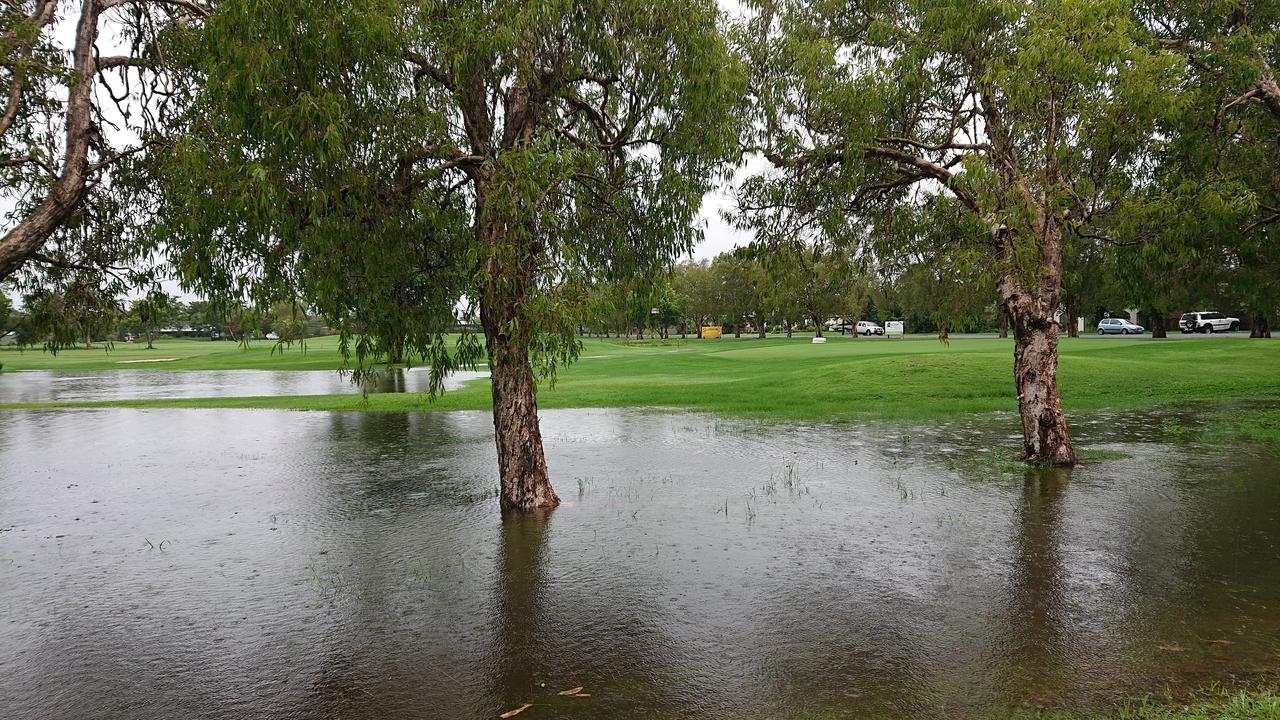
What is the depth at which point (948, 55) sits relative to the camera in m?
14.6

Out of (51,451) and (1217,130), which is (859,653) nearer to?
(1217,130)

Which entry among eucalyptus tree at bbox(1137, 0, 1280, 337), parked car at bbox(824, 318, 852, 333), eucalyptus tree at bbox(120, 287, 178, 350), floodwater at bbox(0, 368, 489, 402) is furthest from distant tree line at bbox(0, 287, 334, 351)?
parked car at bbox(824, 318, 852, 333)

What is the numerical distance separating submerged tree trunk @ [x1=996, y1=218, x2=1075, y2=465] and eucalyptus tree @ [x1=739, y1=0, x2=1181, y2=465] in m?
0.03

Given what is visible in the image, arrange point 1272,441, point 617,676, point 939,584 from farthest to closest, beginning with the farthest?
1. point 1272,441
2. point 939,584
3. point 617,676

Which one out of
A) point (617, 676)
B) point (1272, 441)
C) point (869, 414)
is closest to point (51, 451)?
point (617, 676)

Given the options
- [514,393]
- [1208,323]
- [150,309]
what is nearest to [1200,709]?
[514,393]

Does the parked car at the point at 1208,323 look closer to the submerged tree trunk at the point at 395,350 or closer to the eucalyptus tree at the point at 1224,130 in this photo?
the eucalyptus tree at the point at 1224,130

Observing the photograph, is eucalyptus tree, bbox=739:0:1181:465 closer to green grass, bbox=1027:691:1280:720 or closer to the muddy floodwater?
Result: the muddy floodwater

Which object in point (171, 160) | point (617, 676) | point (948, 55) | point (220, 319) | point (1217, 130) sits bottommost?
point (617, 676)

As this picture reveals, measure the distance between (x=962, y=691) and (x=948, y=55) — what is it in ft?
42.4

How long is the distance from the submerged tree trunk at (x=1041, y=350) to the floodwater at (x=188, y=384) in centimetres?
2100

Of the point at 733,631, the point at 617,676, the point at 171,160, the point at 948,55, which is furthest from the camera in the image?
the point at 948,55

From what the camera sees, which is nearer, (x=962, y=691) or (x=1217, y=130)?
(x=962, y=691)

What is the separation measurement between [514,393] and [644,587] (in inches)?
170
